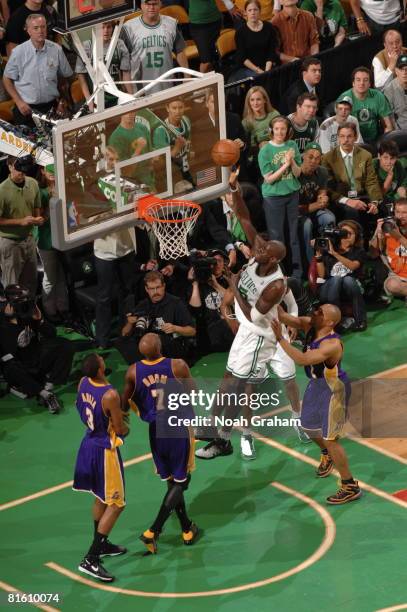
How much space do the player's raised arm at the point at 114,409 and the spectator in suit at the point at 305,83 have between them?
726 centimetres

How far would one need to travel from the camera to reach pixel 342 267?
15.1m

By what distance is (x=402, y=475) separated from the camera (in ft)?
39.8

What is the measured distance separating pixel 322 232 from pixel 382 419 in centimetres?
282

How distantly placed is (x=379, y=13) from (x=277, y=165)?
451 cm

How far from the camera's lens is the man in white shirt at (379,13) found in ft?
61.1

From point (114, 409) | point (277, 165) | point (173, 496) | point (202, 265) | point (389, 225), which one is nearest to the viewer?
point (114, 409)

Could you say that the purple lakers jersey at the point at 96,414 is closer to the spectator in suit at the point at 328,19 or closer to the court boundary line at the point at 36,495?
the court boundary line at the point at 36,495

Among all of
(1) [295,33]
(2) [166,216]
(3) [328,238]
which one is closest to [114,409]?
(2) [166,216]

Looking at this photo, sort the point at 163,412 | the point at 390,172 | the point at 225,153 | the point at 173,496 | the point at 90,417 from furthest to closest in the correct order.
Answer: the point at 390,172, the point at 225,153, the point at 173,496, the point at 163,412, the point at 90,417

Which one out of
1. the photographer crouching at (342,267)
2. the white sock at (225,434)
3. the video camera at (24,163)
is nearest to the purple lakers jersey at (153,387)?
the white sock at (225,434)

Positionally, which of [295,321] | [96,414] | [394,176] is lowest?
[394,176]

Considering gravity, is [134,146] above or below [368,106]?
above

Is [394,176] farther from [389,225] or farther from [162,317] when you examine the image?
[162,317]

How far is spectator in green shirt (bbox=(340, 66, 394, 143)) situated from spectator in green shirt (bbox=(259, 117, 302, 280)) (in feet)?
6.28
